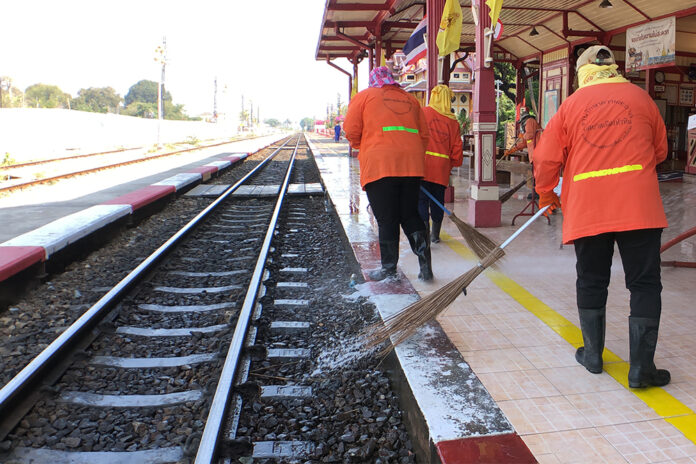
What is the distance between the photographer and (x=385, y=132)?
15.1 feet

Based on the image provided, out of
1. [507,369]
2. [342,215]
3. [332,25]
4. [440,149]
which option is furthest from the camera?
[332,25]

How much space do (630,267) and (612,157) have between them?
57cm

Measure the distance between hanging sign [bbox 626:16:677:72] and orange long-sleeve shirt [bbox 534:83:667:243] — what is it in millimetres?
10435

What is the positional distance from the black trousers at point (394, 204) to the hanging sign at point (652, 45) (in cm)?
946

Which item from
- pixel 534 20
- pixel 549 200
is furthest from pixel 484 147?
pixel 534 20

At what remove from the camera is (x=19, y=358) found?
3.71 meters

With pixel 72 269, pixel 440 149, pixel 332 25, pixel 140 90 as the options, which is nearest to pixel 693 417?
pixel 440 149

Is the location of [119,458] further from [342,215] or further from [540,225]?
[540,225]

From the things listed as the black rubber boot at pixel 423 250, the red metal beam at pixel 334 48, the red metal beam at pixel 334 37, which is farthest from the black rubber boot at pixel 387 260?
the red metal beam at pixel 334 48

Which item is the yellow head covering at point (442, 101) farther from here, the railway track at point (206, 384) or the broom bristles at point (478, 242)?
the railway track at point (206, 384)

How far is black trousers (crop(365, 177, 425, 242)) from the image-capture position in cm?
473

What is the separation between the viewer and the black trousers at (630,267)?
9.24 feet

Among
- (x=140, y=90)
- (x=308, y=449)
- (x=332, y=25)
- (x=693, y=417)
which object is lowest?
(x=308, y=449)

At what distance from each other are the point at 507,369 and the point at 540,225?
526cm
